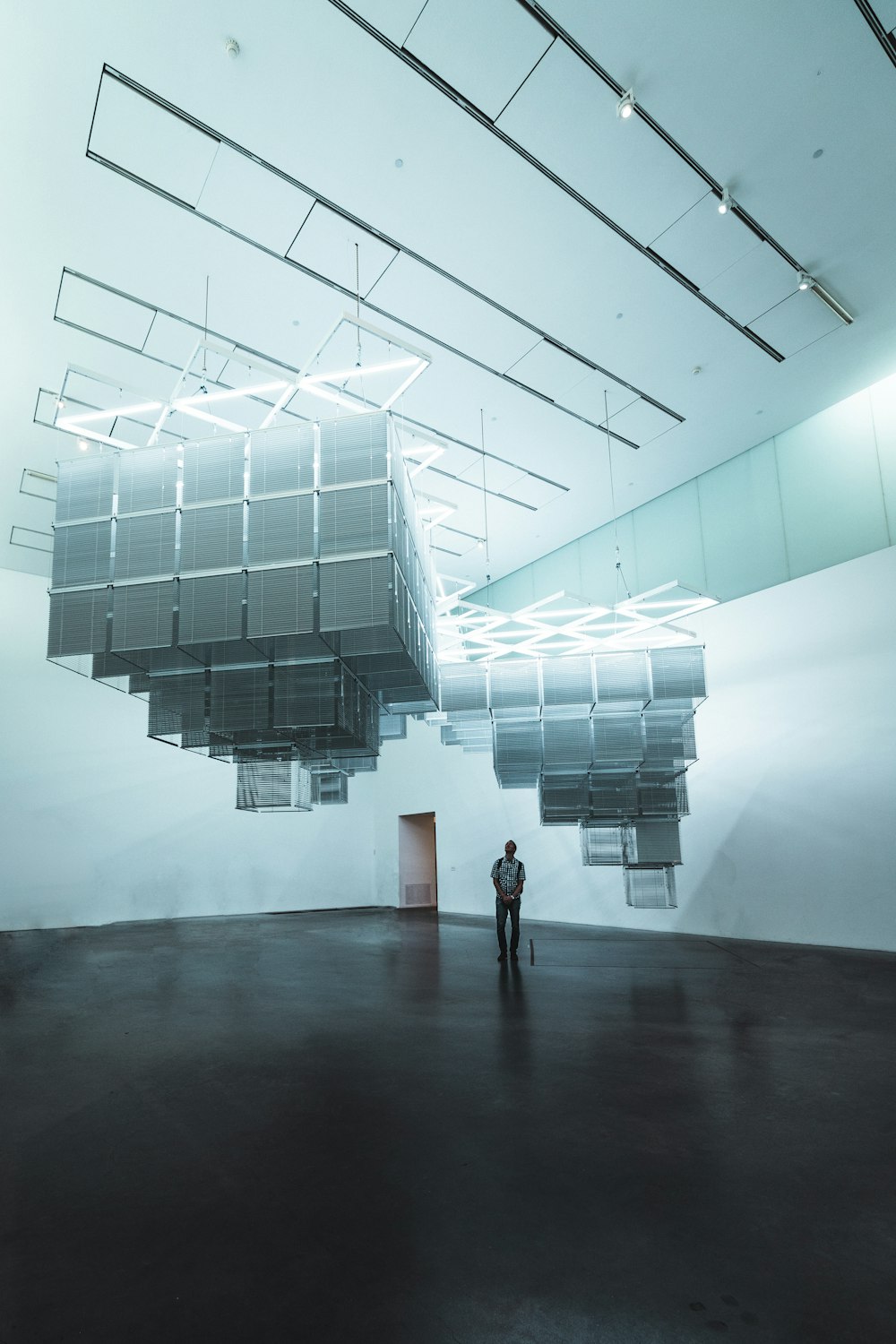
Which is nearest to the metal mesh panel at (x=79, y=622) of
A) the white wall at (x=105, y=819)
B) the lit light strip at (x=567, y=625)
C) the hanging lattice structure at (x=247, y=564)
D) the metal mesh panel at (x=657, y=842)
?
the hanging lattice structure at (x=247, y=564)

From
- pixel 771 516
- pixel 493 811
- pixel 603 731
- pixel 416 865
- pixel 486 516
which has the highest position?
pixel 486 516

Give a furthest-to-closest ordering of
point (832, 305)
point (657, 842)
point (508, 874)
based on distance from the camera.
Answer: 1. point (657, 842)
2. point (508, 874)
3. point (832, 305)

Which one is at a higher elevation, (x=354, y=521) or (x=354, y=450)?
(x=354, y=450)

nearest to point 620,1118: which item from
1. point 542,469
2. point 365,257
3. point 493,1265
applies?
point 493,1265

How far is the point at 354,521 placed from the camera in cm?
795

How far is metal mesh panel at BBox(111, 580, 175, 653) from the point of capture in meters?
8.39

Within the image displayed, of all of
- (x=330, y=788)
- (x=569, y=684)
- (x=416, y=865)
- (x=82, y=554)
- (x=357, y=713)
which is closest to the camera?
(x=82, y=554)

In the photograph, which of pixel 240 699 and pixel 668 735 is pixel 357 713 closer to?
pixel 240 699

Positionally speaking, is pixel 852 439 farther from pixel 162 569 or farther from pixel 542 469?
pixel 162 569

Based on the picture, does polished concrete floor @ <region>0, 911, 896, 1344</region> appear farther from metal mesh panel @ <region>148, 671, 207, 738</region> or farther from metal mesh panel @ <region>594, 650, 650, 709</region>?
metal mesh panel @ <region>594, 650, 650, 709</region>

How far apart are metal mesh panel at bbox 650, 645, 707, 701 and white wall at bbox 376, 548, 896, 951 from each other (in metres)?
3.53

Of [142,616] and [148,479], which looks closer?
[142,616]

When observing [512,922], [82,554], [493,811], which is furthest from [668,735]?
[493,811]

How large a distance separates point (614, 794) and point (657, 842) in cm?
133
